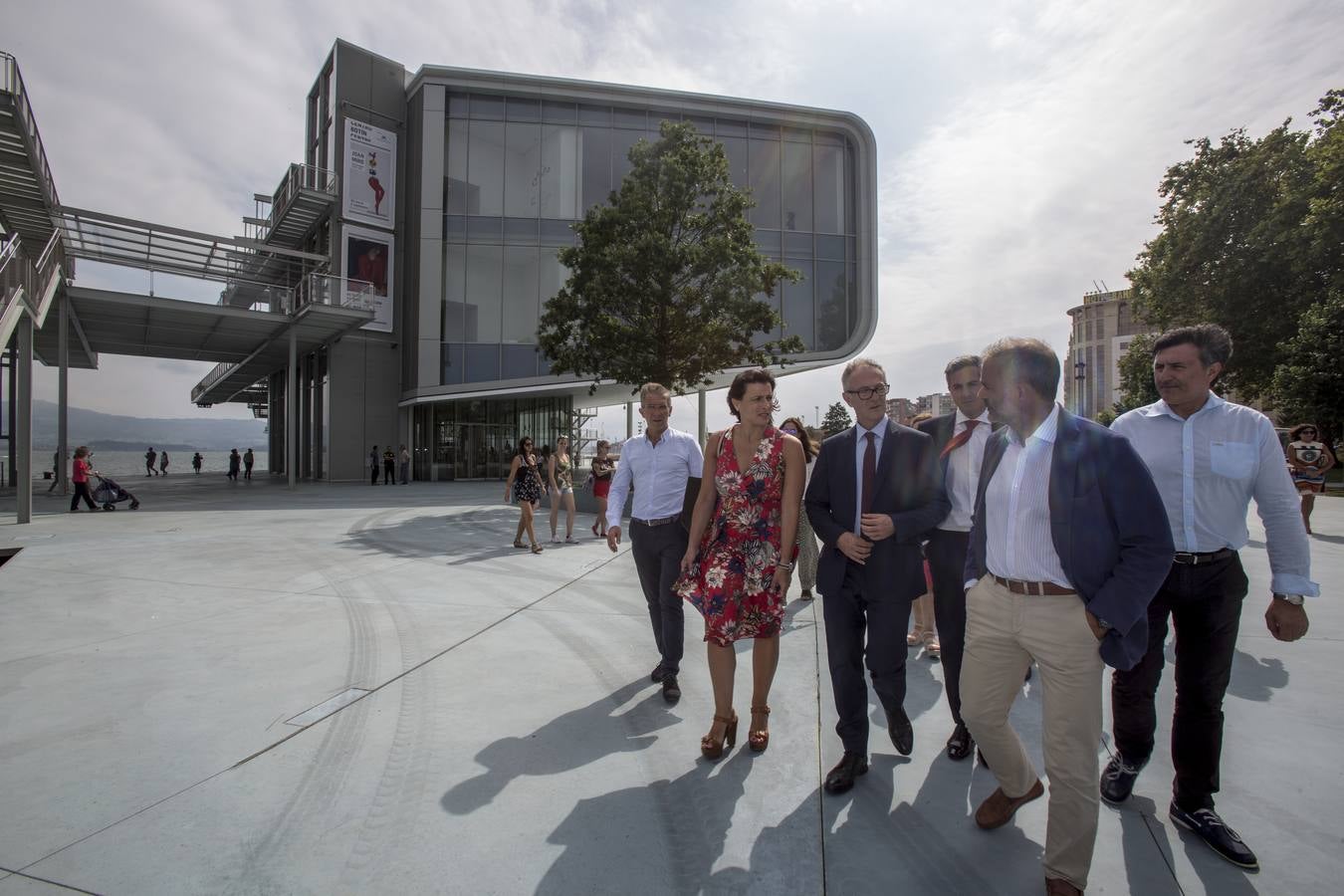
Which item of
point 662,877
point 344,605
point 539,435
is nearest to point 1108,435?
point 662,877

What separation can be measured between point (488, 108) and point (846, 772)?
28654 millimetres

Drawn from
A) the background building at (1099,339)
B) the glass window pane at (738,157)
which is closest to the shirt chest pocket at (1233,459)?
the glass window pane at (738,157)

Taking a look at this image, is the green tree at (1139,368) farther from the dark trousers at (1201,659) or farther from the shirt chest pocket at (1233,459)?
the dark trousers at (1201,659)

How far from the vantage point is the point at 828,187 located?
2864cm

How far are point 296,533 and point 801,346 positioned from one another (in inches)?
414

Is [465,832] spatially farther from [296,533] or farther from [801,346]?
[801,346]

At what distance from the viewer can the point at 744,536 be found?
10.5 feet

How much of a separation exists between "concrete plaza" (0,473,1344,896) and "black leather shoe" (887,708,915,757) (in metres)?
0.07

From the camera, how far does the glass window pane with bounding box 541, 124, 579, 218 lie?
26.5 metres

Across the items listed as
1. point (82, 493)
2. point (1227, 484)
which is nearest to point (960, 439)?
point (1227, 484)

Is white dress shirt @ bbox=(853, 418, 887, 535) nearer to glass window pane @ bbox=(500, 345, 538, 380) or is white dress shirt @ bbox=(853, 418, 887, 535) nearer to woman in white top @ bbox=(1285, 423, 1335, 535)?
woman in white top @ bbox=(1285, 423, 1335, 535)

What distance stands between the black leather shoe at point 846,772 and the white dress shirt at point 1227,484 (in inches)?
59.2

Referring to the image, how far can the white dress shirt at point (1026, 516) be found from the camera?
7.33ft

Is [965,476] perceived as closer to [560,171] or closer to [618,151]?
[560,171]
